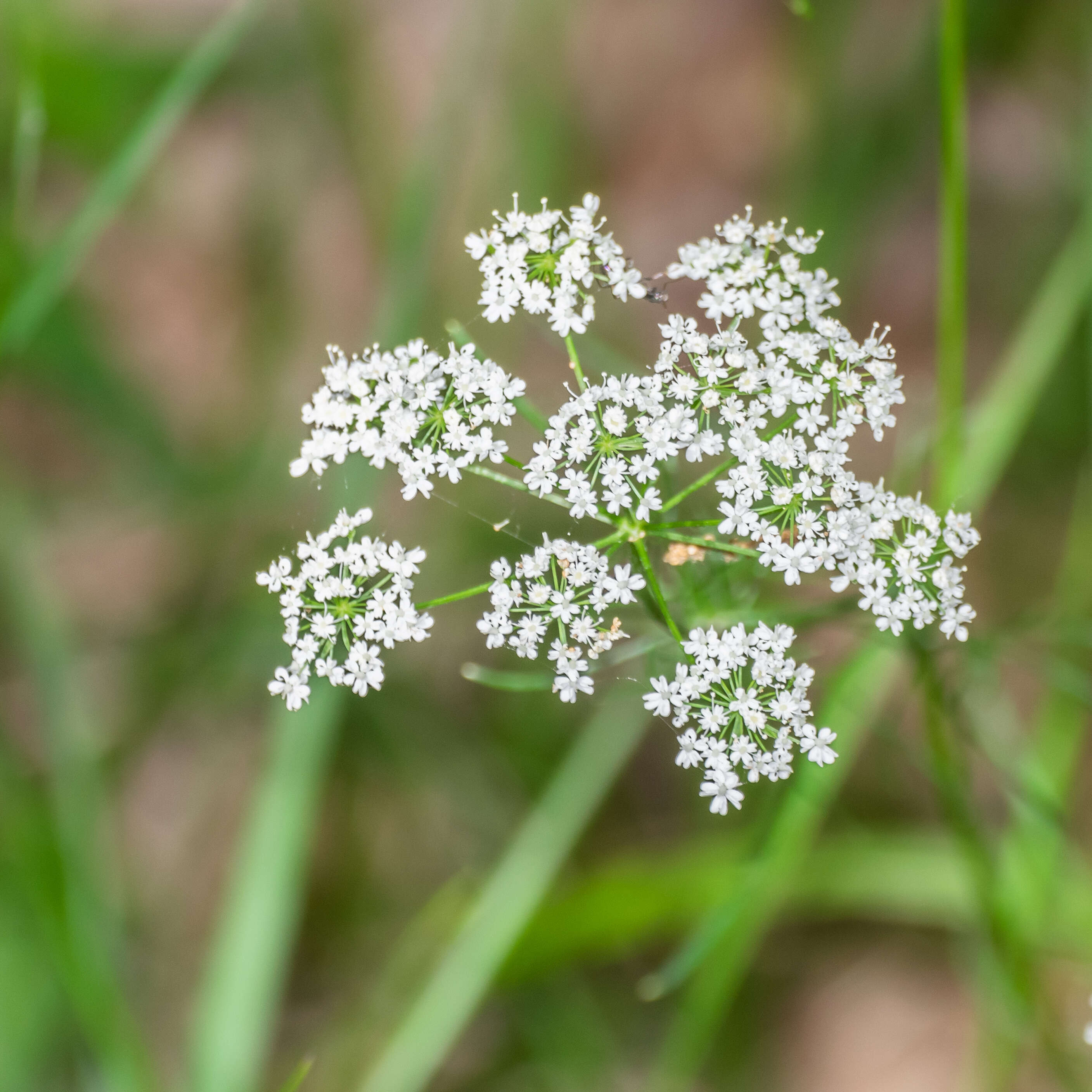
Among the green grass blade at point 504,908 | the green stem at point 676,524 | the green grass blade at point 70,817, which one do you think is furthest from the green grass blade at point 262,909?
the green stem at point 676,524

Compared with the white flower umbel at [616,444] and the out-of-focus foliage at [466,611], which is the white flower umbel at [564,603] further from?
the out-of-focus foliage at [466,611]

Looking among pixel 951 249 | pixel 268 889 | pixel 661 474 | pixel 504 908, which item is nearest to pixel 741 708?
pixel 661 474

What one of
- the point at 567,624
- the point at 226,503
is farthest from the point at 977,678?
the point at 226,503

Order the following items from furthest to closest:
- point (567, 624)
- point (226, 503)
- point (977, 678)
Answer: point (226, 503) → point (977, 678) → point (567, 624)

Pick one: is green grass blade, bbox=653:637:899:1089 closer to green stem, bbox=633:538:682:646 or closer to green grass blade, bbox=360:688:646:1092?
green grass blade, bbox=360:688:646:1092

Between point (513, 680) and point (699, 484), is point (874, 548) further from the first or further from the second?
point (513, 680)

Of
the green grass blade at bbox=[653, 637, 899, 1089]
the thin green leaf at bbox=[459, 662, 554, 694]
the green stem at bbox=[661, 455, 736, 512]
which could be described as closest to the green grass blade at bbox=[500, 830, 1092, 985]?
the green grass blade at bbox=[653, 637, 899, 1089]

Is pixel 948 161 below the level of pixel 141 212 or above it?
below

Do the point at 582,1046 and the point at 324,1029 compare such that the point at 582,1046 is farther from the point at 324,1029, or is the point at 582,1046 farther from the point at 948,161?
the point at 948,161
